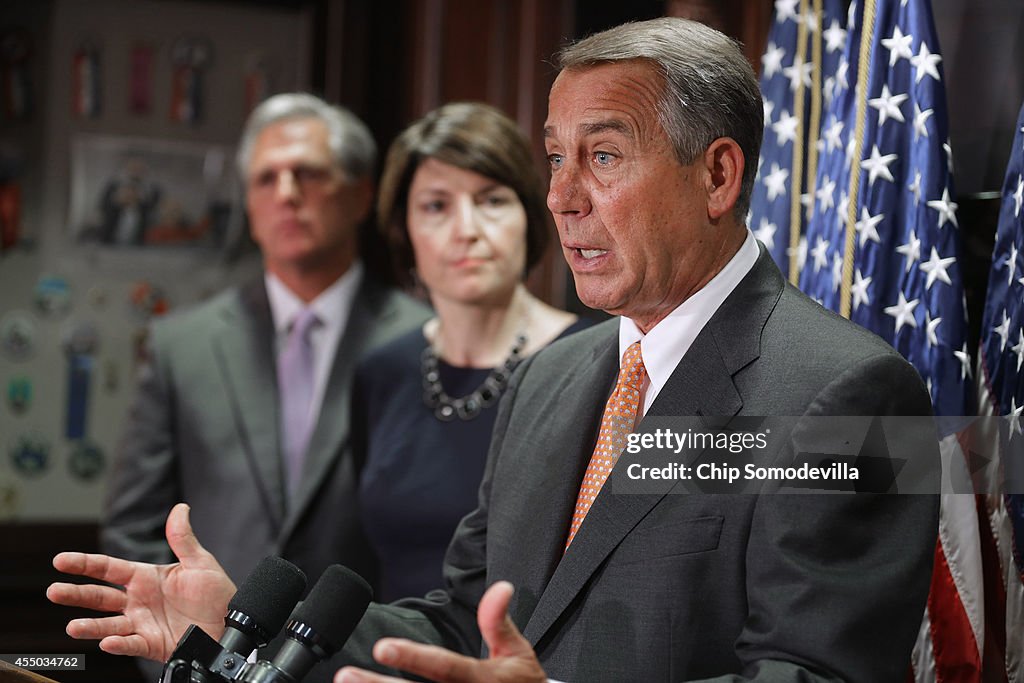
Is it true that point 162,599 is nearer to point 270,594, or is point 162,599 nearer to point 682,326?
point 270,594

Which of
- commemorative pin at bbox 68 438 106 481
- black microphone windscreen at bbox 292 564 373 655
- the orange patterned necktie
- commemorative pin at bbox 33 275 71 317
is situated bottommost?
commemorative pin at bbox 68 438 106 481

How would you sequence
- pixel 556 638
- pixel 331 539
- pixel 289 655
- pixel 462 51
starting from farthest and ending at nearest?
1. pixel 462 51
2. pixel 331 539
3. pixel 556 638
4. pixel 289 655

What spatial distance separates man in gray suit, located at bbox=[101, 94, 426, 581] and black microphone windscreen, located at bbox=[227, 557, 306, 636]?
68.2 inches

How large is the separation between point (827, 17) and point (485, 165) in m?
0.88

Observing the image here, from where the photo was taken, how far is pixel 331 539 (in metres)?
3.36

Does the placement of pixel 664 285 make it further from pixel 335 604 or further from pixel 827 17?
pixel 827 17

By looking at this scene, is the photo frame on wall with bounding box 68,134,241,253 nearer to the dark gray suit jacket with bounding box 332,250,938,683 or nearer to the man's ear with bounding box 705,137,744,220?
the dark gray suit jacket with bounding box 332,250,938,683

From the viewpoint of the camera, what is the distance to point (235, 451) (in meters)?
3.49

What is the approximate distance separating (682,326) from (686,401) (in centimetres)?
13

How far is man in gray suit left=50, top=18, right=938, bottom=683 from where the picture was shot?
4.92 ft

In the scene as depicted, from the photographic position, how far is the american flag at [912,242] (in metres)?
2.20

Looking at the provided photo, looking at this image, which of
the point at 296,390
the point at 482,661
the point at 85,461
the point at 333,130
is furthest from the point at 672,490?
the point at 85,461

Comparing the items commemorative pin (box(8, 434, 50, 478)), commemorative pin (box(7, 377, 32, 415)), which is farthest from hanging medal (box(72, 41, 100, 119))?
commemorative pin (box(8, 434, 50, 478))

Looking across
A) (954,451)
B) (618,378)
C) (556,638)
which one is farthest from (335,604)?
(954,451)
